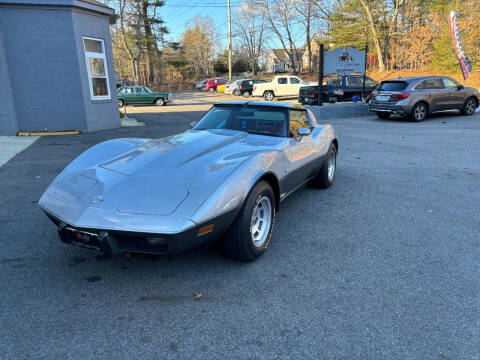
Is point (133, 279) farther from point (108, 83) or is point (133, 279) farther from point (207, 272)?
point (108, 83)

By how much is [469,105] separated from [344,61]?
231 inches

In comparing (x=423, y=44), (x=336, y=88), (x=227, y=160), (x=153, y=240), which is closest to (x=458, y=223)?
(x=227, y=160)

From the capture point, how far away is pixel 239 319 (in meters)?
2.44

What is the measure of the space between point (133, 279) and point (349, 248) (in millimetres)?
2066

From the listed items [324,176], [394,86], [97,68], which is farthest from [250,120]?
[394,86]

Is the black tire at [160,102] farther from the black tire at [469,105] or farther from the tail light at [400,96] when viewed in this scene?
the black tire at [469,105]

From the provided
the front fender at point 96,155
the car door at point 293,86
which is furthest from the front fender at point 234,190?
the car door at point 293,86

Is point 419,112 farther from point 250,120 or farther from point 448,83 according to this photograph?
point 250,120

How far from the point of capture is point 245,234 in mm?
2963

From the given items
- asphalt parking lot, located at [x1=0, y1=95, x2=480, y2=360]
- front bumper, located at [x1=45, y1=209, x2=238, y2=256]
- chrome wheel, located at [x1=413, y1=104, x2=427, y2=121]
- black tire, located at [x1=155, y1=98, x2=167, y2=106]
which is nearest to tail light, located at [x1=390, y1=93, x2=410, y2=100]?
chrome wheel, located at [x1=413, y1=104, x2=427, y2=121]

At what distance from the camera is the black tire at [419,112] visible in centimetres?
1293

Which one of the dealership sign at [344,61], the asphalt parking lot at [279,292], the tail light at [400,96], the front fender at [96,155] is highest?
the dealership sign at [344,61]

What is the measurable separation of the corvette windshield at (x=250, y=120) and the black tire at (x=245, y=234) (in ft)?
3.74

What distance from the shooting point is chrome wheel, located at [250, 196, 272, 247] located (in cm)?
328
